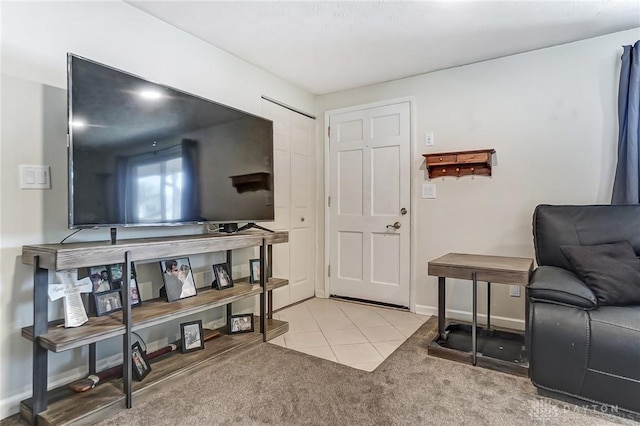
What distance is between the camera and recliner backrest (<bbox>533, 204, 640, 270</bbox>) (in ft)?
7.02

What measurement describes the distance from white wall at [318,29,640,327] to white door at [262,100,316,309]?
0.97 m

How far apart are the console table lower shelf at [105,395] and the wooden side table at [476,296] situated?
1.49m

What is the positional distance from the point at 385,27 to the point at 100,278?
244 cm

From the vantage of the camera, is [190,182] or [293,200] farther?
[293,200]

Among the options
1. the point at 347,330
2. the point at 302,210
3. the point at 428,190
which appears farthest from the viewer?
the point at 302,210

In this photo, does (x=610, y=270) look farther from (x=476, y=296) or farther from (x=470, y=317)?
(x=470, y=317)

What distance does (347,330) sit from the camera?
2842 millimetres

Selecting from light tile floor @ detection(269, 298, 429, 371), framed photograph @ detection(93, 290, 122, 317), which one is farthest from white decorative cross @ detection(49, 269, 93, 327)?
light tile floor @ detection(269, 298, 429, 371)

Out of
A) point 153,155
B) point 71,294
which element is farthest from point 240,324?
point 153,155

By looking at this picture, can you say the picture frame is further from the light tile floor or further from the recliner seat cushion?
the recliner seat cushion

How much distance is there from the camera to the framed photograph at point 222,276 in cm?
243

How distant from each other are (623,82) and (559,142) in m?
0.53

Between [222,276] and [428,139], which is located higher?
[428,139]

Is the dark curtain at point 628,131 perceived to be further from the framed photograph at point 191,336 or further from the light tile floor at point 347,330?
the framed photograph at point 191,336
